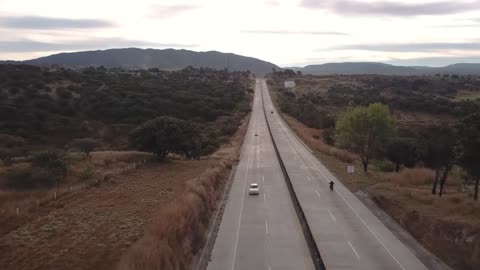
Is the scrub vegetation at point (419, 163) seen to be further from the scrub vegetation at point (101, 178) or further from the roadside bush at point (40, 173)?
the roadside bush at point (40, 173)

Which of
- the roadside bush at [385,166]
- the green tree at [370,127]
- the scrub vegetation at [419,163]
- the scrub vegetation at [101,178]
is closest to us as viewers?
the scrub vegetation at [101,178]

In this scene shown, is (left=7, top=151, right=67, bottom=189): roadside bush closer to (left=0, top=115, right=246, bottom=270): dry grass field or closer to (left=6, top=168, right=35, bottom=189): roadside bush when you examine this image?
(left=6, top=168, right=35, bottom=189): roadside bush

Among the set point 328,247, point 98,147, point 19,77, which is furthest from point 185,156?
point 19,77

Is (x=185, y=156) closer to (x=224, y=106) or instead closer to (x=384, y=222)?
(x=384, y=222)

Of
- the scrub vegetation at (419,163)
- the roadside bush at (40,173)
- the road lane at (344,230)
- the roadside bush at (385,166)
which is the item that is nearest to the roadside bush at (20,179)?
the roadside bush at (40,173)

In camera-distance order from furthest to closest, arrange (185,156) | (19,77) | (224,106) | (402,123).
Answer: (224,106) → (19,77) → (402,123) → (185,156)
